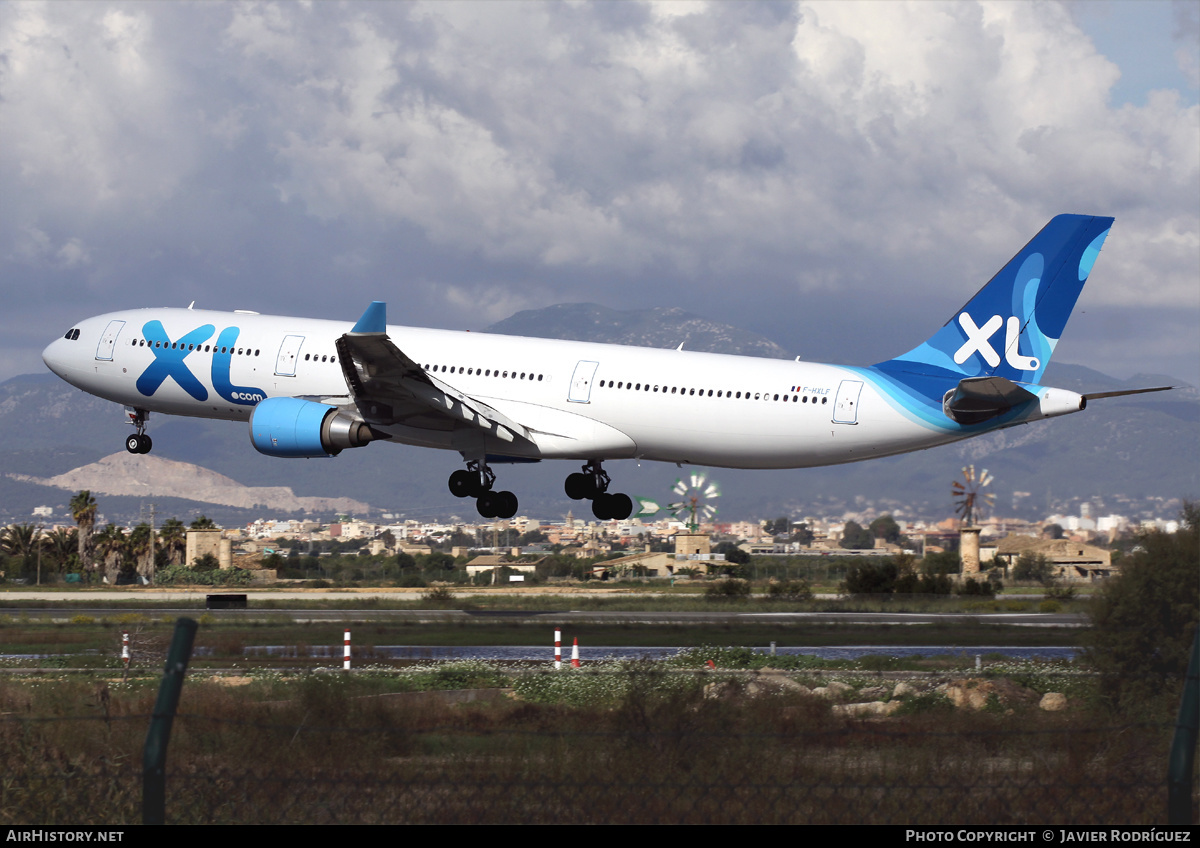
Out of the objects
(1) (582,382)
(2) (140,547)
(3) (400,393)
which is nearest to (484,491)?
(3) (400,393)

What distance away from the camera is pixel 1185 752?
8594 millimetres

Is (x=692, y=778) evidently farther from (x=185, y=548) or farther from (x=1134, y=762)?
(x=185, y=548)

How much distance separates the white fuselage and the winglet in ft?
16.9

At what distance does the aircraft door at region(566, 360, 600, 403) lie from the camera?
36.9 m

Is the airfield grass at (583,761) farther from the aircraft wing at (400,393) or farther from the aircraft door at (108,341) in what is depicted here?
the aircraft door at (108,341)

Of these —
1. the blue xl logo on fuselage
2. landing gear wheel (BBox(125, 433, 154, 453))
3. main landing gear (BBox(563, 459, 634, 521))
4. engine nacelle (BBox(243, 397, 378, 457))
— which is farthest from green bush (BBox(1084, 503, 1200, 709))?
landing gear wheel (BBox(125, 433, 154, 453))

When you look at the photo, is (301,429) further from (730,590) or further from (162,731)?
(730,590)

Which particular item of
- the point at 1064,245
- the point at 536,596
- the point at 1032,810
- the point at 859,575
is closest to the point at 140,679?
the point at 1032,810

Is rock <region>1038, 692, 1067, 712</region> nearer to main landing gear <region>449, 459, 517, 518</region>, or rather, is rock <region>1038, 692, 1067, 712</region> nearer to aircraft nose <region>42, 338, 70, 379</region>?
main landing gear <region>449, 459, 517, 518</region>

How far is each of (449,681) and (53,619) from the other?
27373 mm

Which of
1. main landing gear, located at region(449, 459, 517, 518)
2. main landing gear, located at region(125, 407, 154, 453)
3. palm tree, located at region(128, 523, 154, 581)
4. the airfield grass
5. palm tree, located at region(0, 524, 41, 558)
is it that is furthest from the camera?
palm tree, located at region(0, 524, 41, 558)

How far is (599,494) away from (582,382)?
5.75 metres

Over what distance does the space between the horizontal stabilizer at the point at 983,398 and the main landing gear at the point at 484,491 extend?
13812mm

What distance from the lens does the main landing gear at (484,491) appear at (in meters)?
39.5
